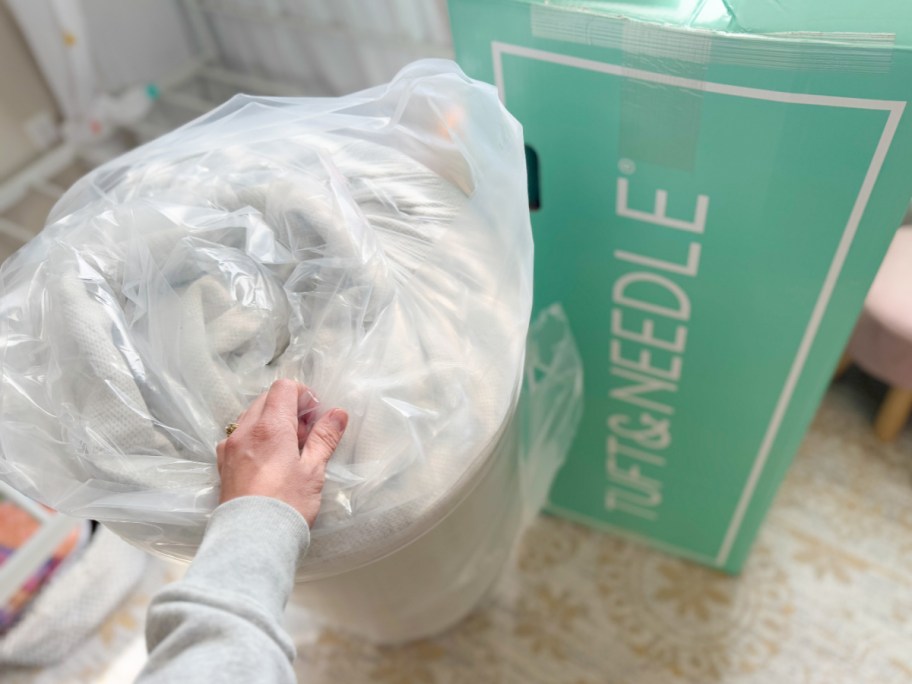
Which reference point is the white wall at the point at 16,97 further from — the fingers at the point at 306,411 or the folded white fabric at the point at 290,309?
the fingers at the point at 306,411

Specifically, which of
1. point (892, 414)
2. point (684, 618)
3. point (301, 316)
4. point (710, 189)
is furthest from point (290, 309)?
point (892, 414)

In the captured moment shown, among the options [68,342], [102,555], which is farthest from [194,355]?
[102,555]

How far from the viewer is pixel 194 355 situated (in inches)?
19.5

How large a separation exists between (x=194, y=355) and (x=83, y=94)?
35.3 inches

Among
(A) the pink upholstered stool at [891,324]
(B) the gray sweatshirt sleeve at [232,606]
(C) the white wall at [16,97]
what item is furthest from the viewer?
(C) the white wall at [16,97]

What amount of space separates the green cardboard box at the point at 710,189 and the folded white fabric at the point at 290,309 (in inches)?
3.0

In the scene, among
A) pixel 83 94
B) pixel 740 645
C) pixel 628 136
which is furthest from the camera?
pixel 83 94

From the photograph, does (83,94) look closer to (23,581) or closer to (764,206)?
(23,581)

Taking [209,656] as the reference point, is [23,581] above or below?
below

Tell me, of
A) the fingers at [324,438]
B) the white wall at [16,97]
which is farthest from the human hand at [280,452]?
the white wall at [16,97]

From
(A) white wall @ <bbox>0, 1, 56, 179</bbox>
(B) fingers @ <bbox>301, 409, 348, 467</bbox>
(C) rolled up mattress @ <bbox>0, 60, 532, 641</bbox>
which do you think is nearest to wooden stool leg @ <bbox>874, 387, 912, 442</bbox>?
(C) rolled up mattress @ <bbox>0, 60, 532, 641</bbox>

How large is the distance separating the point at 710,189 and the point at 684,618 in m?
0.61

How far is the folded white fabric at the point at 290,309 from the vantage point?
0.48 meters

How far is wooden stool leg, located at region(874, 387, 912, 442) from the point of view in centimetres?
101
